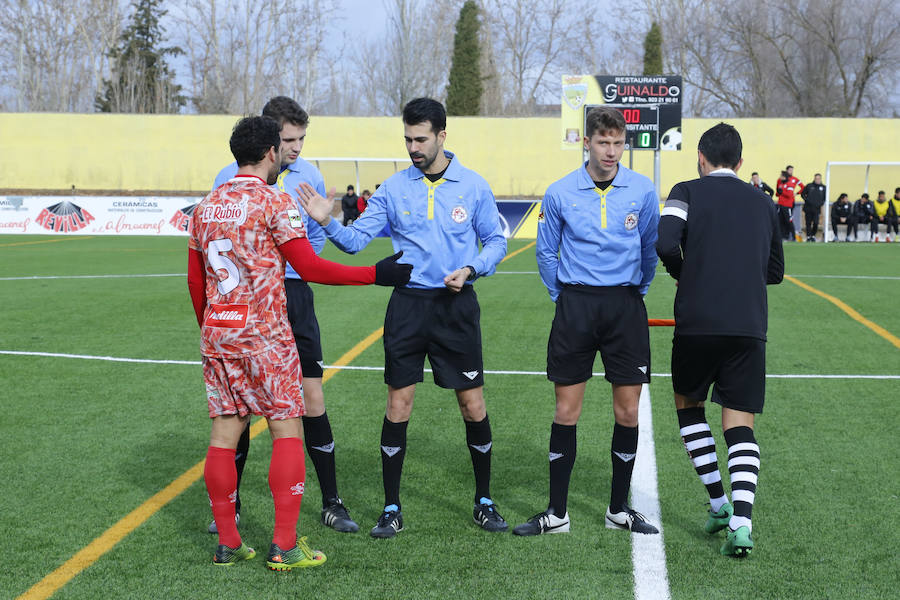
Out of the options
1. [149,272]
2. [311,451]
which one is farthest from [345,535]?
[149,272]

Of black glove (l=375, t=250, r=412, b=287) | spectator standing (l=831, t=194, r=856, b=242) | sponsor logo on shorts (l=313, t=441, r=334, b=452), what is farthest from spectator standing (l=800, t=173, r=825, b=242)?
black glove (l=375, t=250, r=412, b=287)

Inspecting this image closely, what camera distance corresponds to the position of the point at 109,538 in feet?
14.0

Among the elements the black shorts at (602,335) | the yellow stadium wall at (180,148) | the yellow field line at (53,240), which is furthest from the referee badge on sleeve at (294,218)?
the yellow stadium wall at (180,148)

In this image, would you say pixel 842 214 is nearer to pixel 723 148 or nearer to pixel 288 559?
pixel 723 148

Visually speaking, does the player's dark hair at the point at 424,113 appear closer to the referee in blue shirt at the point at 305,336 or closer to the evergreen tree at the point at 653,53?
the referee in blue shirt at the point at 305,336

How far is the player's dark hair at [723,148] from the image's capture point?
4.13 meters

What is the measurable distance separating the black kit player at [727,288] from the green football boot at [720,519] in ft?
0.41

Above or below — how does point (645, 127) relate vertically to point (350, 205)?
above

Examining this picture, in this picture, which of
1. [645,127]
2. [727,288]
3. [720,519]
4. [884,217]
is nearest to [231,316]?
[727,288]

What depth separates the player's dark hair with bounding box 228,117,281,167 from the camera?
12.4 ft

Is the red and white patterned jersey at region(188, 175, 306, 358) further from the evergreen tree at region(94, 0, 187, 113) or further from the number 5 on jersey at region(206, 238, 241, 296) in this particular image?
the evergreen tree at region(94, 0, 187, 113)

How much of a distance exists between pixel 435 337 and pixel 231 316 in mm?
1068

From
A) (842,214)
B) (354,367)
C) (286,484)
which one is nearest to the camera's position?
(286,484)

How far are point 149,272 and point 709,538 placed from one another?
1416cm
